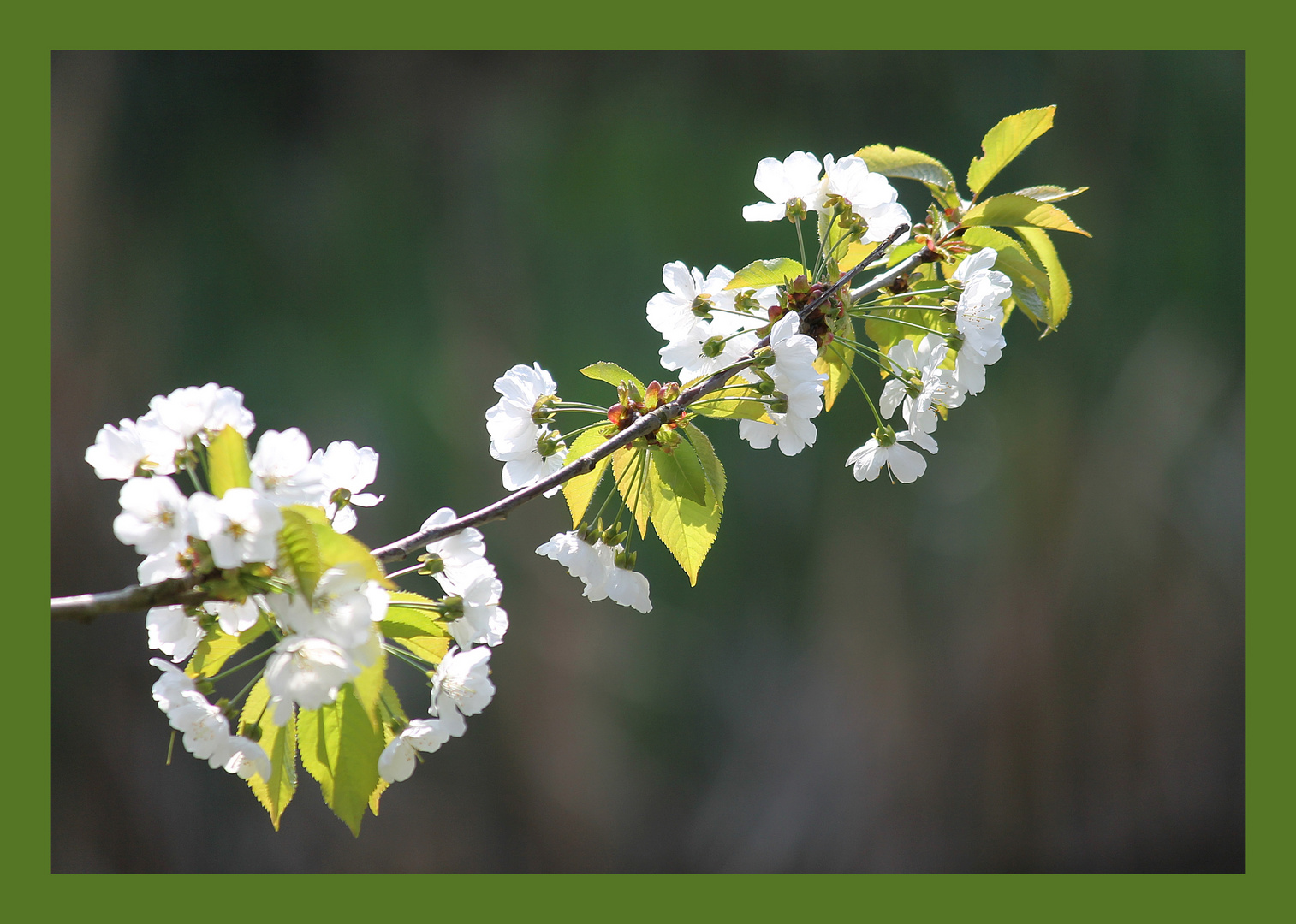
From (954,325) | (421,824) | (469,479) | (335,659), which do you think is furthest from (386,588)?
(421,824)

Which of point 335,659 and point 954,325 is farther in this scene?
point 954,325

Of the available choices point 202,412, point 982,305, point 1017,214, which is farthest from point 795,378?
point 202,412

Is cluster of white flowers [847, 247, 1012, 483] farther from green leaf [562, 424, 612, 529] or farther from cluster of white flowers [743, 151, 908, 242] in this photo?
green leaf [562, 424, 612, 529]

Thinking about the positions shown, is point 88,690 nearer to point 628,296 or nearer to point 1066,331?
point 628,296

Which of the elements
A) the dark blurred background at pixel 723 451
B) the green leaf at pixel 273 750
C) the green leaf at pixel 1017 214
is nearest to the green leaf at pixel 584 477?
the green leaf at pixel 273 750

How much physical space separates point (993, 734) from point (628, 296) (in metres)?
1.70

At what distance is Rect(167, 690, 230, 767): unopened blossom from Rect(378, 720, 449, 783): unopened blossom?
9cm

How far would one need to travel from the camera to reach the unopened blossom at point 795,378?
1.94 feet

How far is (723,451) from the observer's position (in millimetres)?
2566

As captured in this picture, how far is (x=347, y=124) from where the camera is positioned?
271cm

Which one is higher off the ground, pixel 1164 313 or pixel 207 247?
pixel 207 247

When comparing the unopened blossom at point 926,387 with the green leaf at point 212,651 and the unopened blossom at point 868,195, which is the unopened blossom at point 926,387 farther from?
the green leaf at point 212,651

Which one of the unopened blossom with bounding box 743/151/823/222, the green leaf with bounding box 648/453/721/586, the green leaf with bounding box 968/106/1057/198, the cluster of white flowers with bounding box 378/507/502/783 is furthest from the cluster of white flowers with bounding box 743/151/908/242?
the cluster of white flowers with bounding box 378/507/502/783

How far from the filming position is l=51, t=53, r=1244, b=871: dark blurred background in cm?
261
